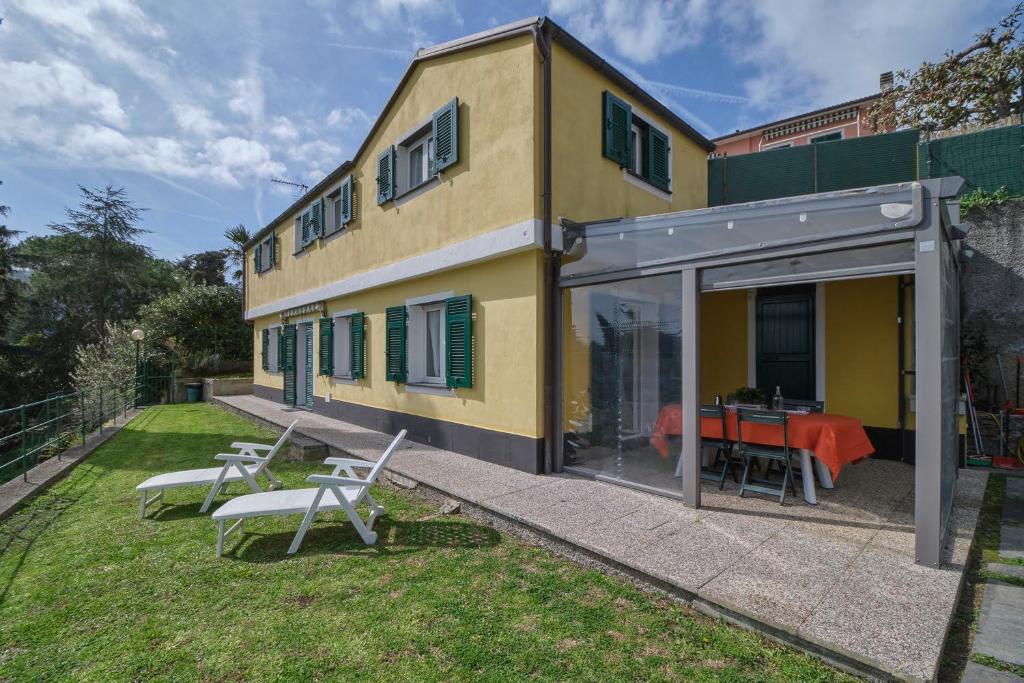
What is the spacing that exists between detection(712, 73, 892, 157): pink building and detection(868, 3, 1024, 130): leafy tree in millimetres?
2438

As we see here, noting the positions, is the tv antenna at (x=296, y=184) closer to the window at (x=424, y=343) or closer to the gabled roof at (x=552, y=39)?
the gabled roof at (x=552, y=39)

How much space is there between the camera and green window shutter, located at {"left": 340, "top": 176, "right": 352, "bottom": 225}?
379 inches

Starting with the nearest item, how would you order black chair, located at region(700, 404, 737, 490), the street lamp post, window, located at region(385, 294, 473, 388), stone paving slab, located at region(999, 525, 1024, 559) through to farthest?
stone paving slab, located at region(999, 525, 1024, 559), black chair, located at region(700, 404, 737, 490), window, located at region(385, 294, 473, 388), the street lamp post

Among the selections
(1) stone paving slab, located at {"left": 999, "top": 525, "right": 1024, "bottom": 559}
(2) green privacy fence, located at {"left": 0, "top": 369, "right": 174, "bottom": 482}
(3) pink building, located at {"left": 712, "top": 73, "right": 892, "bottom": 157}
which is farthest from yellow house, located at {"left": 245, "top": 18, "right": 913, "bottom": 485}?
(3) pink building, located at {"left": 712, "top": 73, "right": 892, "bottom": 157}

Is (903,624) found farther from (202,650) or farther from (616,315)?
(202,650)

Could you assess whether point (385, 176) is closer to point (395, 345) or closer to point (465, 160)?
point (465, 160)

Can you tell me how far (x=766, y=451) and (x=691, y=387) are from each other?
3.87ft

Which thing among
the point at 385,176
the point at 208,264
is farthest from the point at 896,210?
the point at 208,264

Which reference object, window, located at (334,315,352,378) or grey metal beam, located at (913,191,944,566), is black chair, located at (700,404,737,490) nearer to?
grey metal beam, located at (913,191,944,566)

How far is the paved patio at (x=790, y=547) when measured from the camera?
2.44m

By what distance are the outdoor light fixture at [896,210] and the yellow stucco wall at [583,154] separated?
10.5 ft

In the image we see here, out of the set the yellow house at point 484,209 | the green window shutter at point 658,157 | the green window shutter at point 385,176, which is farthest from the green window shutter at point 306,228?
the green window shutter at point 658,157

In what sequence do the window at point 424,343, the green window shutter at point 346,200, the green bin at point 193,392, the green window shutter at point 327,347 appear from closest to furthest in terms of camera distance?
the window at point 424,343
the green window shutter at point 346,200
the green window shutter at point 327,347
the green bin at point 193,392

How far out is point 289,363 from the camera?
42.3 ft
